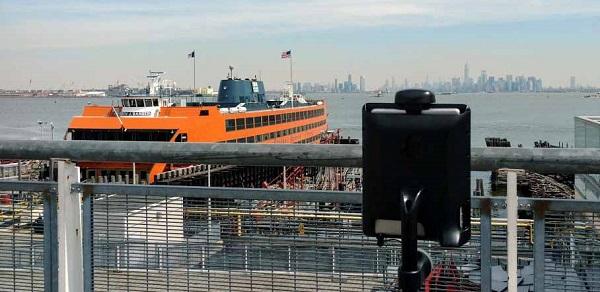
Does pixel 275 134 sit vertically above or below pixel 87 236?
below

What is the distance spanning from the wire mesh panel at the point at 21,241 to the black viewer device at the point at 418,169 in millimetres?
1944

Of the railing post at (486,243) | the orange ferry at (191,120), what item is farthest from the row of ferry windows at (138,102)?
the railing post at (486,243)

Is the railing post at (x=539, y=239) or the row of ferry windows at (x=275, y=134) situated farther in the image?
the row of ferry windows at (x=275, y=134)

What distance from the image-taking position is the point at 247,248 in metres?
3.27

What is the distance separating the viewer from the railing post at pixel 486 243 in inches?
118

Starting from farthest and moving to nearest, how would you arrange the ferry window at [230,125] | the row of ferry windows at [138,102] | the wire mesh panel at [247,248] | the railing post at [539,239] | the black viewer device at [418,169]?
1. the row of ferry windows at [138,102]
2. the ferry window at [230,125]
3. the wire mesh panel at [247,248]
4. the railing post at [539,239]
5. the black viewer device at [418,169]

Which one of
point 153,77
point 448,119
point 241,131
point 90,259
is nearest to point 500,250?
point 448,119

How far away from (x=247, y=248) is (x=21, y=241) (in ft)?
→ 3.96

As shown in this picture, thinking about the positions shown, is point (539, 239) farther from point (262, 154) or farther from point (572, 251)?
point (262, 154)

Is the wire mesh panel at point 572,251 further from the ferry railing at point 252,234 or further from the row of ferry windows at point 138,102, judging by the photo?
the row of ferry windows at point 138,102

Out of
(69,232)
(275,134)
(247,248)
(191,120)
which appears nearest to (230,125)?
(191,120)

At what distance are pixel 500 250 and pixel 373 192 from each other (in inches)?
32.9

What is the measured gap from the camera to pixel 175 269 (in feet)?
11.2

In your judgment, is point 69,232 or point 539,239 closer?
point 539,239
